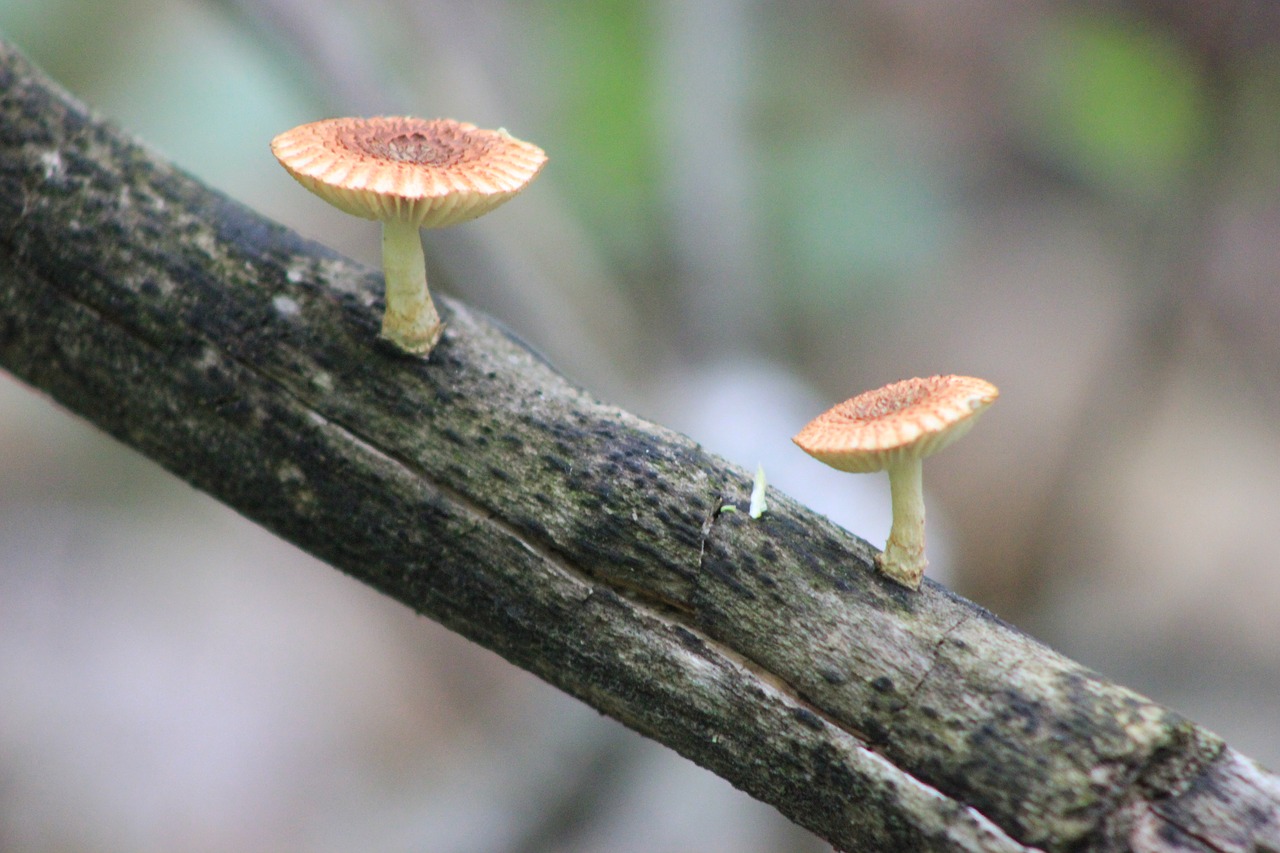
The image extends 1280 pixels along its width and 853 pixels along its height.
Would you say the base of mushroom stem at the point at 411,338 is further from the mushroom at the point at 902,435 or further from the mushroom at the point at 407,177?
the mushroom at the point at 902,435

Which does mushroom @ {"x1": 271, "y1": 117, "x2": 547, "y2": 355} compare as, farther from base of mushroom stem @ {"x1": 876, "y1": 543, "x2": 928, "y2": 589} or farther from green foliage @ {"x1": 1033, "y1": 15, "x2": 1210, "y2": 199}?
green foliage @ {"x1": 1033, "y1": 15, "x2": 1210, "y2": 199}

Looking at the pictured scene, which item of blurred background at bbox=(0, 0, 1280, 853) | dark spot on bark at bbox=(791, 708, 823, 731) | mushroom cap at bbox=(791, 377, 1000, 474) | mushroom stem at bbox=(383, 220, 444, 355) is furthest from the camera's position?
blurred background at bbox=(0, 0, 1280, 853)

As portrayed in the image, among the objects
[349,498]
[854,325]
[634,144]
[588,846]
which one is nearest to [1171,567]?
[854,325]

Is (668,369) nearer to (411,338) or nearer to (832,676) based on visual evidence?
(411,338)

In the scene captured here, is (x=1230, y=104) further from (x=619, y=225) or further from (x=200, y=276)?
(x=200, y=276)

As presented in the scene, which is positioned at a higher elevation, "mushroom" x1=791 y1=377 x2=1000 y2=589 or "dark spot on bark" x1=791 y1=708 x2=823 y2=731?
"mushroom" x1=791 y1=377 x2=1000 y2=589

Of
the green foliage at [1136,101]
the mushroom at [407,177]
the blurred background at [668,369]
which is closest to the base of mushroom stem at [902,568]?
the mushroom at [407,177]

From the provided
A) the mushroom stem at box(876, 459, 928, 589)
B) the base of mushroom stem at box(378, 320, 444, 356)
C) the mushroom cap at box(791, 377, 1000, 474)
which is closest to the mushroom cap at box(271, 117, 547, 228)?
the base of mushroom stem at box(378, 320, 444, 356)
